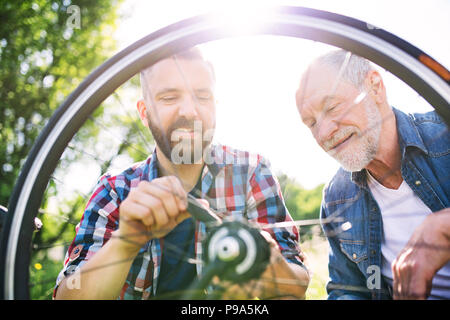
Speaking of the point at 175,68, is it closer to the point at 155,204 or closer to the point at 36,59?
the point at 155,204

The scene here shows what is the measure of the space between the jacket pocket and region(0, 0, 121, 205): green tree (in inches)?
96.4

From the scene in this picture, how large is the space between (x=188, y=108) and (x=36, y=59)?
7.76ft

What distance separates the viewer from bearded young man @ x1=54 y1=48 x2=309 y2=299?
0.73 m

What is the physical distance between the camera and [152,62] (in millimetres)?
671

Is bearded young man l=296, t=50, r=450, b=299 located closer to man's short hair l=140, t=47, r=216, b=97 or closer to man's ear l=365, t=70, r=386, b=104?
man's ear l=365, t=70, r=386, b=104

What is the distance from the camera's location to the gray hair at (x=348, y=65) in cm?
93

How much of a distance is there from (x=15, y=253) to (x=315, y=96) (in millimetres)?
853

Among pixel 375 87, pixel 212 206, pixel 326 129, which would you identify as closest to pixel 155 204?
pixel 212 206

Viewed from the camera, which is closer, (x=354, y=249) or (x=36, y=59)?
(x=354, y=249)

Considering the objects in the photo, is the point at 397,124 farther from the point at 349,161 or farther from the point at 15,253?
the point at 15,253

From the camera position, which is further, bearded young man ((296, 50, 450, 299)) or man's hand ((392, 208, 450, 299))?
bearded young man ((296, 50, 450, 299))

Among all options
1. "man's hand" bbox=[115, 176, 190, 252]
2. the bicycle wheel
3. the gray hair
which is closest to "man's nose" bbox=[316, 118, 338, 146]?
the gray hair

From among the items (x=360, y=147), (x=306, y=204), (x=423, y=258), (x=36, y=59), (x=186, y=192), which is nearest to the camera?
(x=423, y=258)
